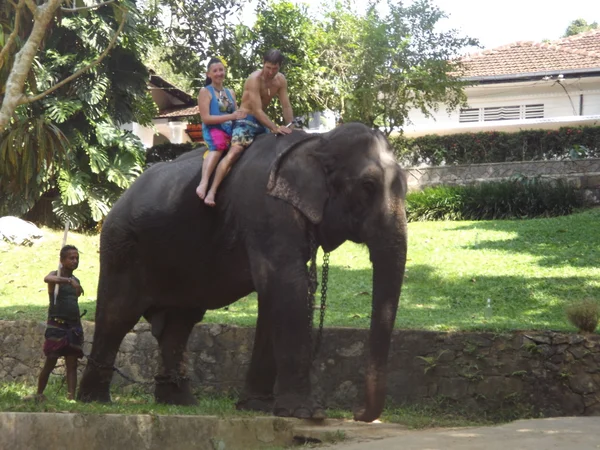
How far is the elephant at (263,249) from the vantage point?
8.13 metres

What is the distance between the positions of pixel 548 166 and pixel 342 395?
13766mm

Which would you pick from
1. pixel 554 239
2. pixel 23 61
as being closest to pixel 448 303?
pixel 554 239

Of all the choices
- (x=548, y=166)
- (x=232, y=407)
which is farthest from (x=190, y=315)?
(x=548, y=166)

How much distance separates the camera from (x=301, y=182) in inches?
331

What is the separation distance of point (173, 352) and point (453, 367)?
2.83 metres

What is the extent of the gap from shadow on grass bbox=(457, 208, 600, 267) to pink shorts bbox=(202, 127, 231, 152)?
8.30 metres

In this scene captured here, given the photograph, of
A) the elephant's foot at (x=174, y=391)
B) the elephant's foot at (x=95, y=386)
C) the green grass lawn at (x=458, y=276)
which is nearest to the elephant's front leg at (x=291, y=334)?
the elephant's foot at (x=174, y=391)

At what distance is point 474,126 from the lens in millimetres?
28906

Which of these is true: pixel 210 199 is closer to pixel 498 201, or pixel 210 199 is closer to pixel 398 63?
pixel 498 201

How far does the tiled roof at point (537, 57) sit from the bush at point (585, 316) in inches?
766

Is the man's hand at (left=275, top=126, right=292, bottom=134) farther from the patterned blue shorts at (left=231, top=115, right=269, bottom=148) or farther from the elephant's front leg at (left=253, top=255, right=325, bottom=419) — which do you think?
the elephant's front leg at (left=253, top=255, right=325, bottom=419)

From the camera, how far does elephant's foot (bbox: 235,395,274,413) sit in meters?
9.10

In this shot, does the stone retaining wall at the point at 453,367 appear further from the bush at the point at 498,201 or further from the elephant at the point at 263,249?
the bush at the point at 498,201

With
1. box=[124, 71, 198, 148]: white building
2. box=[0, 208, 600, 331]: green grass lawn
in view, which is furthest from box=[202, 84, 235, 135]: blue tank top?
box=[124, 71, 198, 148]: white building
